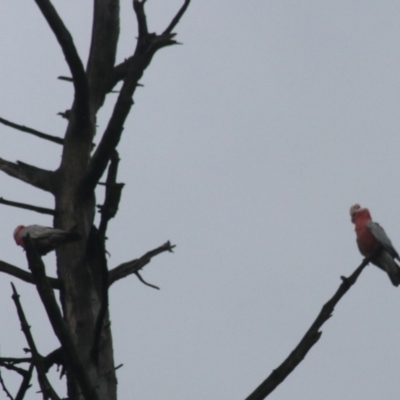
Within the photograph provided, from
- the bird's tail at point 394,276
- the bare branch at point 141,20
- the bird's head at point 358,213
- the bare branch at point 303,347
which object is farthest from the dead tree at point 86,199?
the bird's head at point 358,213

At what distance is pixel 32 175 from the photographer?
500cm

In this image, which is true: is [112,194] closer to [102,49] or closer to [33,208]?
[33,208]

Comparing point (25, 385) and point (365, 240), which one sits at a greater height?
point (365, 240)

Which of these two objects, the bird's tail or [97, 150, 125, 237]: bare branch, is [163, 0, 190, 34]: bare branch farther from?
the bird's tail

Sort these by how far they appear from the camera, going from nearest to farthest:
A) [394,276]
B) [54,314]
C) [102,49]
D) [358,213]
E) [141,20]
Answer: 1. [54,314]
2. [141,20]
3. [102,49]
4. [394,276]
5. [358,213]

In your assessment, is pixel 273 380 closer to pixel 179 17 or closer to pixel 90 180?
pixel 90 180

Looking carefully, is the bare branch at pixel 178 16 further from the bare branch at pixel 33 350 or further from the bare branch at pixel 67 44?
the bare branch at pixel 33 350

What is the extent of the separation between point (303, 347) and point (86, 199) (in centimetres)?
175

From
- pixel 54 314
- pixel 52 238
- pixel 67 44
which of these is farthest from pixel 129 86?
pixel 54 314

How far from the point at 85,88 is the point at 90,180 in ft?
1.82

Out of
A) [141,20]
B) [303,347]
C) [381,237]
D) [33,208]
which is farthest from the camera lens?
[381,237]

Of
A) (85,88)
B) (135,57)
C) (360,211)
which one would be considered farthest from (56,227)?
(360,211)

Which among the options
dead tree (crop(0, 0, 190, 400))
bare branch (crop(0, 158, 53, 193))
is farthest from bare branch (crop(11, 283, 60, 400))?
bare branch (crop(0, 158, 53, 193))

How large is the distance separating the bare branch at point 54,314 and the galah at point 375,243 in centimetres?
575
